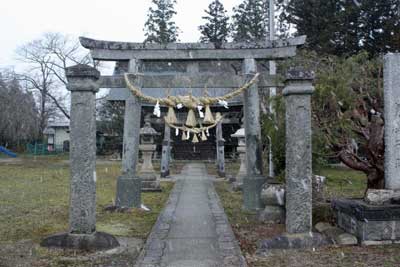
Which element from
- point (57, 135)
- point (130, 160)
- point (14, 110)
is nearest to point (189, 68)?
point (130, 160)

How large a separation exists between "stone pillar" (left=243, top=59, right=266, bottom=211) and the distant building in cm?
3841

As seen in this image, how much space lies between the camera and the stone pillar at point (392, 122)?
6504 millimetres

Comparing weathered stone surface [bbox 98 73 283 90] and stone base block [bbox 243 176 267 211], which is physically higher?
weathered stone surface [bbox 98 73 283 90]

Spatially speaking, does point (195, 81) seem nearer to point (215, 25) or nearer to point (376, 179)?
point (376, 179)

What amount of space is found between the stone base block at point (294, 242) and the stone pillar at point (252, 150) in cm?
342

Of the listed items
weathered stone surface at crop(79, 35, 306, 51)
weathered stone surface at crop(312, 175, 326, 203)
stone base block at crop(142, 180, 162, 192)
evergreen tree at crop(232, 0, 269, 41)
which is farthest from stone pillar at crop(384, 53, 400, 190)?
evergreen tree at crop(232, 0, 269, 41)

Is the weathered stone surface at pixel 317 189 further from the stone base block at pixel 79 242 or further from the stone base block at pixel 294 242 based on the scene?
the stone base block at pixel 79 242

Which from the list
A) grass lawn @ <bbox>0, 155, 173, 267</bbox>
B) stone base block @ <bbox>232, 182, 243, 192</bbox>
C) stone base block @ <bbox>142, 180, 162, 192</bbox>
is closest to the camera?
grass lawn @ <bbox>0, 155, 173, 267</bbox>

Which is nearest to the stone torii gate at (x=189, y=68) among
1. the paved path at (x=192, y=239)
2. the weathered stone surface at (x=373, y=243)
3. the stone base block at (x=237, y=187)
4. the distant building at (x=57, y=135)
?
the paved path at (x=192, y=239)

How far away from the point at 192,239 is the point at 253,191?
3.12 meters

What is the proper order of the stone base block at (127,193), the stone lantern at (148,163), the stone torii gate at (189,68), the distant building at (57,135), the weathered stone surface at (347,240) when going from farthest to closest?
1. the distant building at (57,135)
2. the stone lantern at (148,163)
3. the stone base block at (127,193)
4. the stone torii gate at (189,68)
5. the weathered stone surface at (347,240)

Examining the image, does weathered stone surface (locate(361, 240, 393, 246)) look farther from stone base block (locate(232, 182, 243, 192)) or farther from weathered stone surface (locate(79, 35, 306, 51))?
stone base block (locate(232, 182, 243, 192))

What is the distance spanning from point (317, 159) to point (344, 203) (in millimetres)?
3880

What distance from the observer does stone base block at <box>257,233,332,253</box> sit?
611 centimetres
